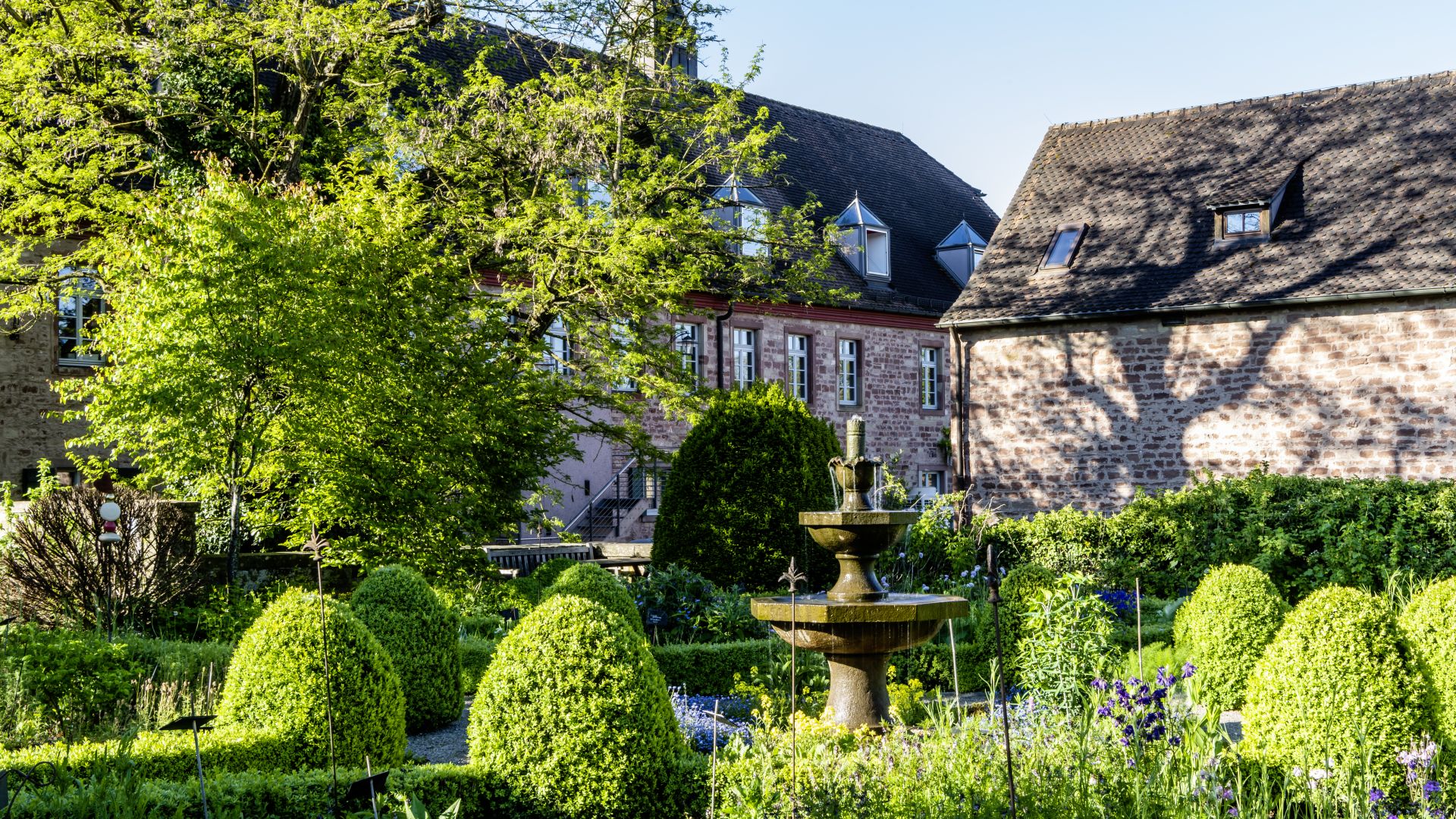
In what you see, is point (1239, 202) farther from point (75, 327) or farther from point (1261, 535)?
point (75, 327)

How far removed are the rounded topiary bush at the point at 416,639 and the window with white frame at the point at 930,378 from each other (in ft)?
75.4

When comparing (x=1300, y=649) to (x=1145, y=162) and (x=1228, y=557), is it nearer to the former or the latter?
(x=1228, y=557)

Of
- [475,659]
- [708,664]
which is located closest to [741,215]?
[708,664]

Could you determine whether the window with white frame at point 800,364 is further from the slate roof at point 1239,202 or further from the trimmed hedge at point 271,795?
the trimmed hedge at point 271,795

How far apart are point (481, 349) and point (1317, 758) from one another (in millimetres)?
9777

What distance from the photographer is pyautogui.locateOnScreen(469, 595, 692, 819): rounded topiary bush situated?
18.3ft

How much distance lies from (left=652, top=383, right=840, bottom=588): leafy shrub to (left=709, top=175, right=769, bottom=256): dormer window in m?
3.56

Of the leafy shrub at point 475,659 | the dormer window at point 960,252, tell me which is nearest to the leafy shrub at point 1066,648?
the leafy shrub at point 475,659

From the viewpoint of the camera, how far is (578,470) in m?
24.5

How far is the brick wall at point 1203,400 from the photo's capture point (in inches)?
695

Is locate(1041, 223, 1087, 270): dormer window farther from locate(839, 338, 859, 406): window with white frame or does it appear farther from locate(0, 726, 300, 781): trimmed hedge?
locate(0, 726, 300, 781): trimmed hedge

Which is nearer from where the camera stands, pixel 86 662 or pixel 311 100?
pixel 86 662

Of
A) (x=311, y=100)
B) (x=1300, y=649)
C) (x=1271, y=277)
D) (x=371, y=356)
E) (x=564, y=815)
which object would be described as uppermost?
(x=311, y=100)

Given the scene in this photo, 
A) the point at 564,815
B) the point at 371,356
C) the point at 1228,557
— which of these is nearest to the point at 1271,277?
the point at 1228,557
